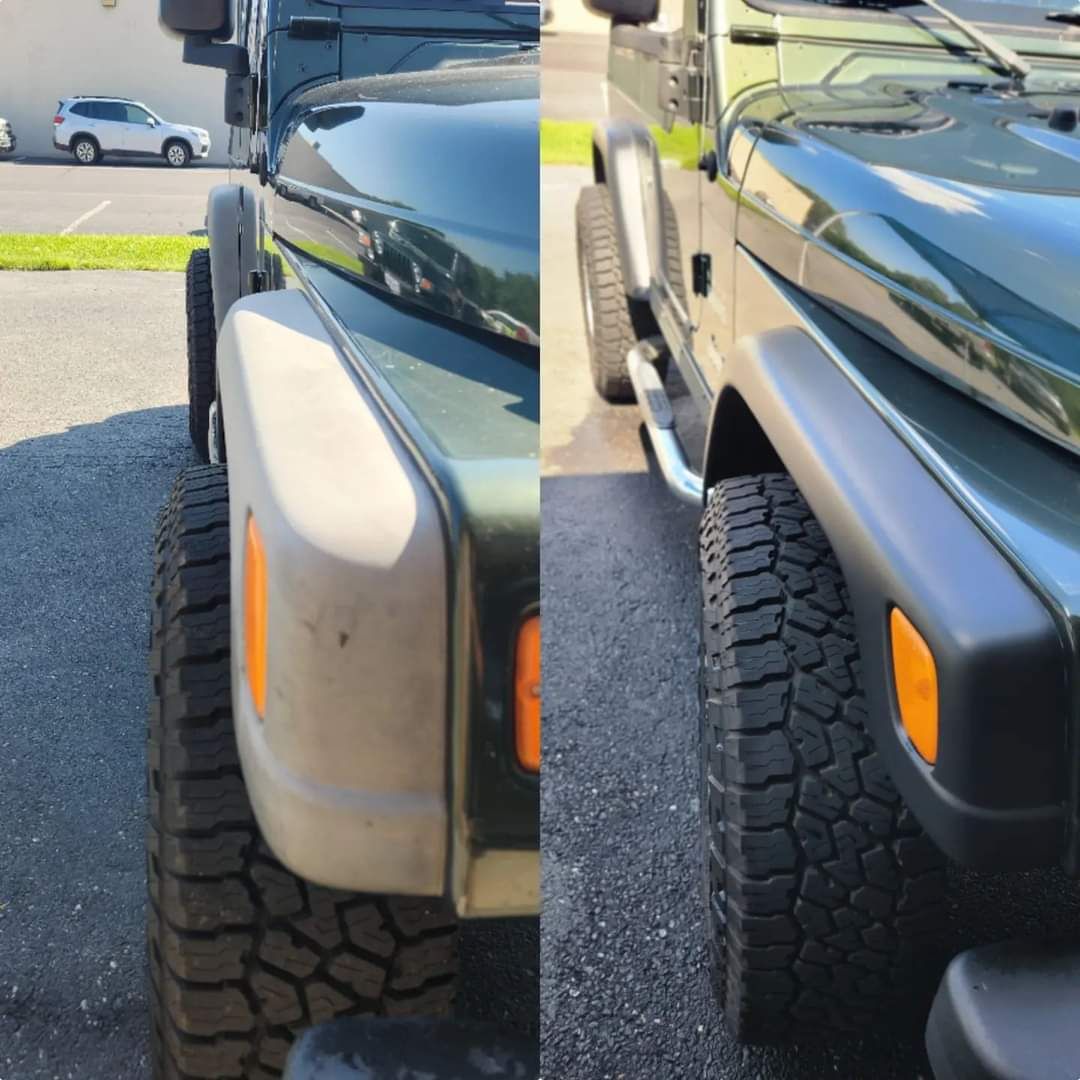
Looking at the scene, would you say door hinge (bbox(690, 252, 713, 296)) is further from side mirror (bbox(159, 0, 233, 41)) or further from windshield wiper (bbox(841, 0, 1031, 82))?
side mirror (bbox(159, 0, 233, 41))

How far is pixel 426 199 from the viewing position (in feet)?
3.80

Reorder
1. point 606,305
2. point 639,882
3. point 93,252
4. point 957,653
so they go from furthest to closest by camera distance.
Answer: point 606,305 → point 93,252 → point 639,882 → point 957,653

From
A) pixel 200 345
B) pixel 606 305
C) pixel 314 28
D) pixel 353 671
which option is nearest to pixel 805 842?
pixel 353 671

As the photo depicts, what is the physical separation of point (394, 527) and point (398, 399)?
172 millimetres

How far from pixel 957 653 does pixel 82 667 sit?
1.86 m

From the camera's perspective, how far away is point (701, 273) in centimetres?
230

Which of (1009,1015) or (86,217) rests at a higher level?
(86,217)

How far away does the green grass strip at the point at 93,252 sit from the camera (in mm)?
2184

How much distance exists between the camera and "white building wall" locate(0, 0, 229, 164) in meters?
1.30

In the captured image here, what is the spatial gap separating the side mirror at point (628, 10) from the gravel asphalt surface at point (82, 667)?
4.35ft

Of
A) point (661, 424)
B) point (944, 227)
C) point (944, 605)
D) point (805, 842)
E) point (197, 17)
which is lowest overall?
point (805, 842)

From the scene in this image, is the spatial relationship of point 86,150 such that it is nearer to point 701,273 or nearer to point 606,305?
point 701,273

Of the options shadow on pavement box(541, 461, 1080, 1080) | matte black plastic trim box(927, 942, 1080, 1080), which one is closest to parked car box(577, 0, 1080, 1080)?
matte black plastic trim box(927, 942, 1080, 1080)

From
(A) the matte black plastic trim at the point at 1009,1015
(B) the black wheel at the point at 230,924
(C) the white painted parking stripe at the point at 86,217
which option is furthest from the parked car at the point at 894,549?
(C) the white painted parking stripe at the point at 86,217
